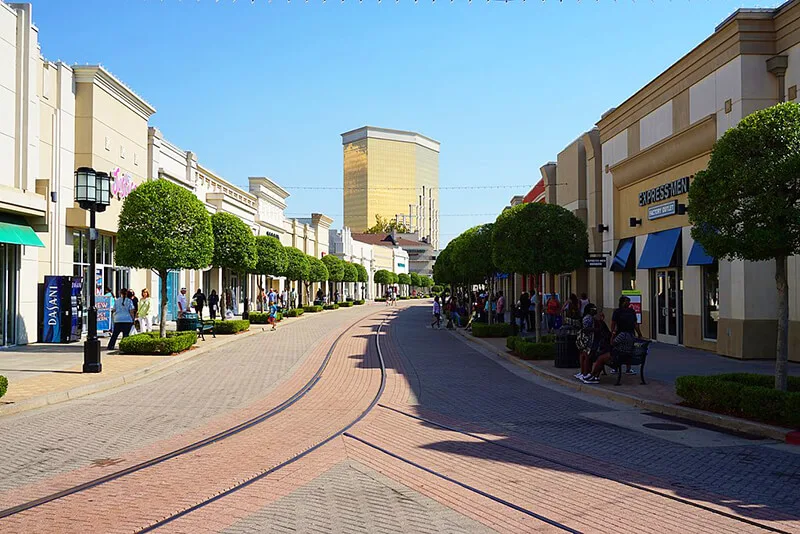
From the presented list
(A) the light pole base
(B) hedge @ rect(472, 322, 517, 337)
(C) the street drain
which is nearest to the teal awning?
(A) the light pole base

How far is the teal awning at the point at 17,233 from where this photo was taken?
2141 cm

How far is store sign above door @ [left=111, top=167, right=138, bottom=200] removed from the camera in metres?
29.3

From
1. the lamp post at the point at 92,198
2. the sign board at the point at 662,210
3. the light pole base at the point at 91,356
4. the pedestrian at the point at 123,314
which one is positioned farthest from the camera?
the sign board at the point at 662,210

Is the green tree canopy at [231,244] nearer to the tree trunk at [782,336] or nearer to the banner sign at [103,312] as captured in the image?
the banner sign at [103,312]

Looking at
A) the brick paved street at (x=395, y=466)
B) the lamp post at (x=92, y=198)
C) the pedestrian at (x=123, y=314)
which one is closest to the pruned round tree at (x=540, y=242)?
the brick paved street at (x=395, y=466)

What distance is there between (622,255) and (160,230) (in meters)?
17.0

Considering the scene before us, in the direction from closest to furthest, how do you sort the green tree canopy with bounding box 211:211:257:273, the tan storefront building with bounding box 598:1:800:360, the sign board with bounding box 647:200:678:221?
the tan storefront building with bounding box 598:1:800:360 → the sign board with bounding box 647:200:678:221 → the green tree canopy with bounding box 211:211:257:273

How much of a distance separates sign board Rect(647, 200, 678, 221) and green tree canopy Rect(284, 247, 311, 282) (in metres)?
28.3

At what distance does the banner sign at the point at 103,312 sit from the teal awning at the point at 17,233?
3628 millimetres

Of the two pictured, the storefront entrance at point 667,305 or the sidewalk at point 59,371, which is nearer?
the sidewalk at point 59,371

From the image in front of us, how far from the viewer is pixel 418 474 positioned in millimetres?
7926

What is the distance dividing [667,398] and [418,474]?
22.4ft

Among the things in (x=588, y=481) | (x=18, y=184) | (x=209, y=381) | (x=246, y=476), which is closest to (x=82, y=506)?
(x=246, y=476)

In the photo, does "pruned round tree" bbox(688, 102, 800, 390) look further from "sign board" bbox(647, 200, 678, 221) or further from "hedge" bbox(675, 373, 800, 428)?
"sign board" bbox(647, 200, 678, 221)
